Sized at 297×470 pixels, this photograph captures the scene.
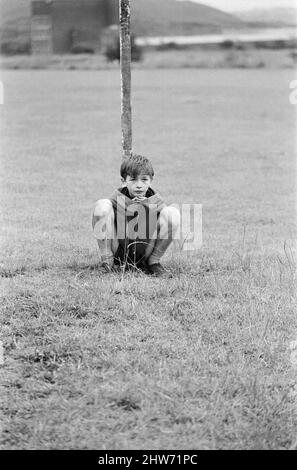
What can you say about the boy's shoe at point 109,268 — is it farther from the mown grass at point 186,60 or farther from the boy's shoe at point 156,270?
the mown grass at point 186,60

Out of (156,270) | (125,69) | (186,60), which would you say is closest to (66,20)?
(125,69)

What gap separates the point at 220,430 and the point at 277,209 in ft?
19.3

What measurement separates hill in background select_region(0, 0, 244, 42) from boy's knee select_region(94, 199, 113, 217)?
2.05m

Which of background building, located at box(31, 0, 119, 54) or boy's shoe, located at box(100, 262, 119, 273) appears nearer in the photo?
boy's shoe, located at box(100, 262, 119, 273)

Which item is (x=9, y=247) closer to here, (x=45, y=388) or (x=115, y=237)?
(x=115, y=237)

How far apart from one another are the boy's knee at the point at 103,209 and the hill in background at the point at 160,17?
2.05m

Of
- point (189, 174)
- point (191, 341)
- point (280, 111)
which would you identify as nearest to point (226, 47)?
point (280, 111)

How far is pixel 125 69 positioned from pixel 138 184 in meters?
1.16

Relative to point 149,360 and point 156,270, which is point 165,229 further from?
point 149,360

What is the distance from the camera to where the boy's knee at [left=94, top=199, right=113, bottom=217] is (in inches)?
210

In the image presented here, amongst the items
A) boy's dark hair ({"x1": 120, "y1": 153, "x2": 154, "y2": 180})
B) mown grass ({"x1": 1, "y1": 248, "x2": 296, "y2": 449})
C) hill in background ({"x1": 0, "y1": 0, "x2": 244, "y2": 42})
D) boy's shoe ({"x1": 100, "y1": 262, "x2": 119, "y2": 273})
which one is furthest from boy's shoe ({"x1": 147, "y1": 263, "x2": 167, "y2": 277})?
hill in background ({"x1": 0, "y1": 0, "x2": 244, "y2": 42})

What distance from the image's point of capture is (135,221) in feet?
17.8

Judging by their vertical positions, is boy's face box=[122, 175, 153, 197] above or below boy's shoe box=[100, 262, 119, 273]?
above

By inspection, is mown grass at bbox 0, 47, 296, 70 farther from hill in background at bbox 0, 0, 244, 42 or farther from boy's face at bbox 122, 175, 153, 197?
boy's face at bbox 122, 175, 153, 197
